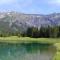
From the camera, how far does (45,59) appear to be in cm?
4266

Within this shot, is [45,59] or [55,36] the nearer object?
[45,59]

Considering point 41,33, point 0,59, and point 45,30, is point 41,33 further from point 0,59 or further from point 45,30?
point 0,59

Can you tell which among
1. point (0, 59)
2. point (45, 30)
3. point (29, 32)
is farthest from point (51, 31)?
point (0, 59)

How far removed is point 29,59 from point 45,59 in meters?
3.05

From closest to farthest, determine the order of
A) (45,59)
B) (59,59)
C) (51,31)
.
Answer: (59,59)
(45,59)
(51,31)

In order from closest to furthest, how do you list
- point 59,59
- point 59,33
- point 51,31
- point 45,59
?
point 59,59
point 45,59
point 59,33
point 51,31

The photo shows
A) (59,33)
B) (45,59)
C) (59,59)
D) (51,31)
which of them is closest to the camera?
(59,59)

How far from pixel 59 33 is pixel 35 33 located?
62.7ft

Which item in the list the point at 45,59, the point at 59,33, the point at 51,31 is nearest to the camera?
the point at 45,59

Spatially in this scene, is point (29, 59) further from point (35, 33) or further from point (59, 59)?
point (35, 33)

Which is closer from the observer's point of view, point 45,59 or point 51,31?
point 45,59

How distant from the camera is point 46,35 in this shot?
171125mm

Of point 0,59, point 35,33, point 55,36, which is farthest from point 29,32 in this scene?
point 0,59

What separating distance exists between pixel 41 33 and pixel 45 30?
30.3ft
